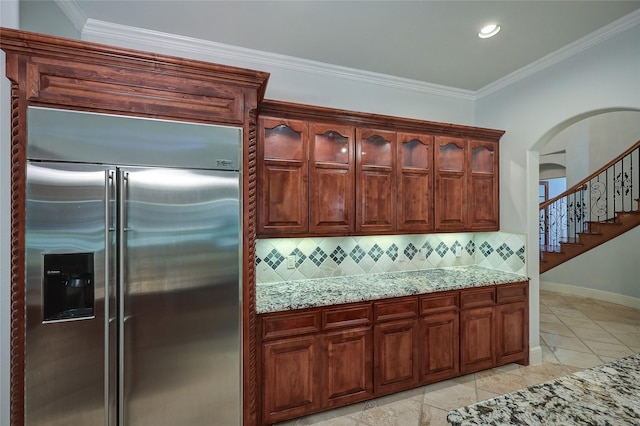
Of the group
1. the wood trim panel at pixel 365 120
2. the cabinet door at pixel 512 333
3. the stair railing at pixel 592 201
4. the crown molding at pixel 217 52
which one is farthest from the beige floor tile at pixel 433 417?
the stair railing at pixel 592 201

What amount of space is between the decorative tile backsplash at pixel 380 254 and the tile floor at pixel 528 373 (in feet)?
3.43

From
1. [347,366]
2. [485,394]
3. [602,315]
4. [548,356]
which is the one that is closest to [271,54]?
[347,366]

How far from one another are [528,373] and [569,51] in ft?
9.96

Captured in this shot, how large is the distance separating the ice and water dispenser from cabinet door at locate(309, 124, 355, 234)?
5.08 ft

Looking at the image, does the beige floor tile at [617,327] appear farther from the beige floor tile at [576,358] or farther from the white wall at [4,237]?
the white wall at [4,237]

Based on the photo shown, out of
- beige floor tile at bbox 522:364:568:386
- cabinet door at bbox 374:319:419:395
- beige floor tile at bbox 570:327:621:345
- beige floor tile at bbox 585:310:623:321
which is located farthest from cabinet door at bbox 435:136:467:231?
beige floor tile at bbox 585:310:623:321

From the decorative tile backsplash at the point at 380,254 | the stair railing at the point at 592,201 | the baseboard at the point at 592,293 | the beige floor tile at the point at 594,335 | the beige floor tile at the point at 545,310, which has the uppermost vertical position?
the stair railing at the point at 592,201

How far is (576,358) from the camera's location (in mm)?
3225

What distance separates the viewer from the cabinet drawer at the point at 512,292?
2.94m

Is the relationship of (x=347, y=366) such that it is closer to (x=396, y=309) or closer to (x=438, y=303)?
(x=396, y=309)

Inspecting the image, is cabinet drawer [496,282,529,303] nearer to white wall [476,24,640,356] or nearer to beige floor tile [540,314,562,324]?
white wall [476,24,640,356]

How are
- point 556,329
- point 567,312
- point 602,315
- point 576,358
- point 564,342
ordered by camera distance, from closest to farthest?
point 576,358
point 564,342
point 556,329
point 602,315
point 567,312

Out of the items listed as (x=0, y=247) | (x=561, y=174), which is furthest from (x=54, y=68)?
(x=561, y=174)

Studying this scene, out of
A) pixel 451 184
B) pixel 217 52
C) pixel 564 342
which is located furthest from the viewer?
pixel 564 342
